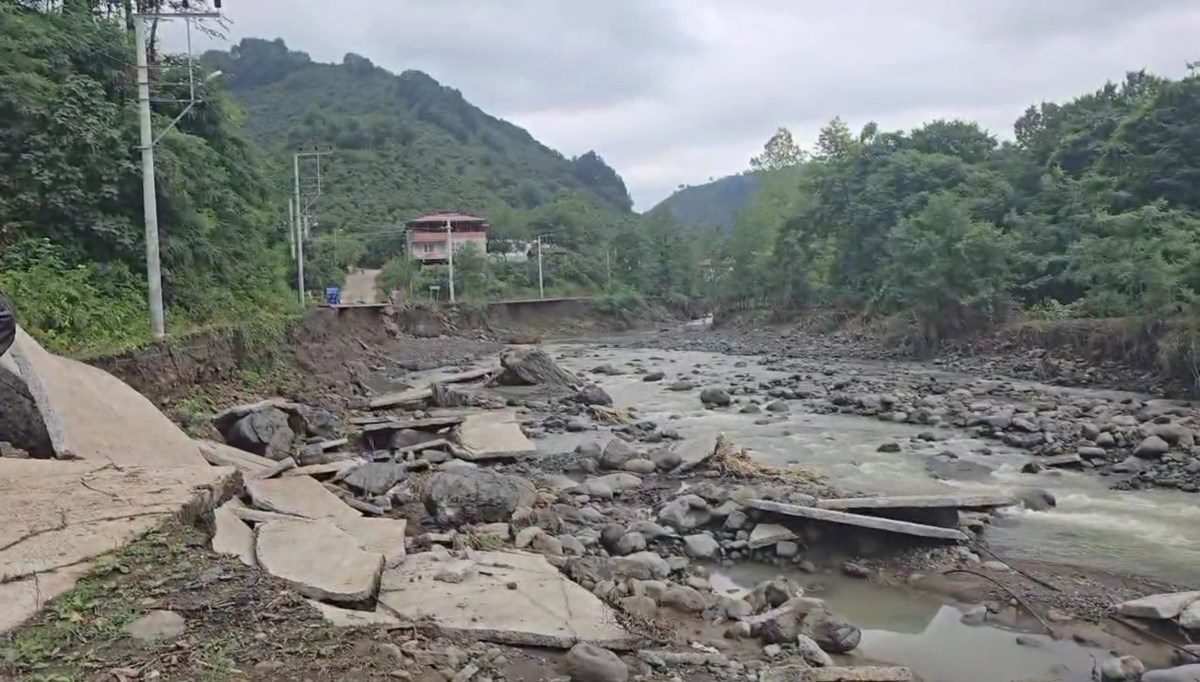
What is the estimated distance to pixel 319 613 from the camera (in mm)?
4441

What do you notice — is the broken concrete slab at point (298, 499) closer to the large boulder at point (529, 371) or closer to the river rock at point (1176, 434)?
the river rock at point (1176, 434)

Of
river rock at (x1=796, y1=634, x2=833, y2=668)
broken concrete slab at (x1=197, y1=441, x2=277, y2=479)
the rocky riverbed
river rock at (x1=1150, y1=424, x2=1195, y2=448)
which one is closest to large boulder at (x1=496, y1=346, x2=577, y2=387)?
the rocky riverbed

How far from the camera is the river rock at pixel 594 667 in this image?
15.0 ft

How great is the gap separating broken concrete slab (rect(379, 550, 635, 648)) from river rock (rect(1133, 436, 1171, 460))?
419 inches

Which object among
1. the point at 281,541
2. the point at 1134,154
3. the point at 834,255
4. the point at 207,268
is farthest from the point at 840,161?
the point at 281,541

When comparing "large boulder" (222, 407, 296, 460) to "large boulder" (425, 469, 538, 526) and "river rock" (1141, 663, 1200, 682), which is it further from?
"river rock" (1141, 663, 1200, 682)

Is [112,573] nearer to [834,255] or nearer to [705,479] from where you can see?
[705,479]

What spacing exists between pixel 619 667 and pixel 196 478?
3424 millimetres

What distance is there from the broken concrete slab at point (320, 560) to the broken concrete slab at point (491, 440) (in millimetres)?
6193

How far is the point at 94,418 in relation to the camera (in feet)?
25.3

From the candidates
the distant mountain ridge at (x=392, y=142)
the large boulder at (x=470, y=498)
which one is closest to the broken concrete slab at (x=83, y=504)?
the large boulder at (x=470, y=498)

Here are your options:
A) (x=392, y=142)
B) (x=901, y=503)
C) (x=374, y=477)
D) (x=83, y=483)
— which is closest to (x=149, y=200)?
(x=374, y=477)

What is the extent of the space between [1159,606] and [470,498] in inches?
250

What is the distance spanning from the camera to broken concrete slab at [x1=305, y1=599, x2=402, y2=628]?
4441 millimetres
